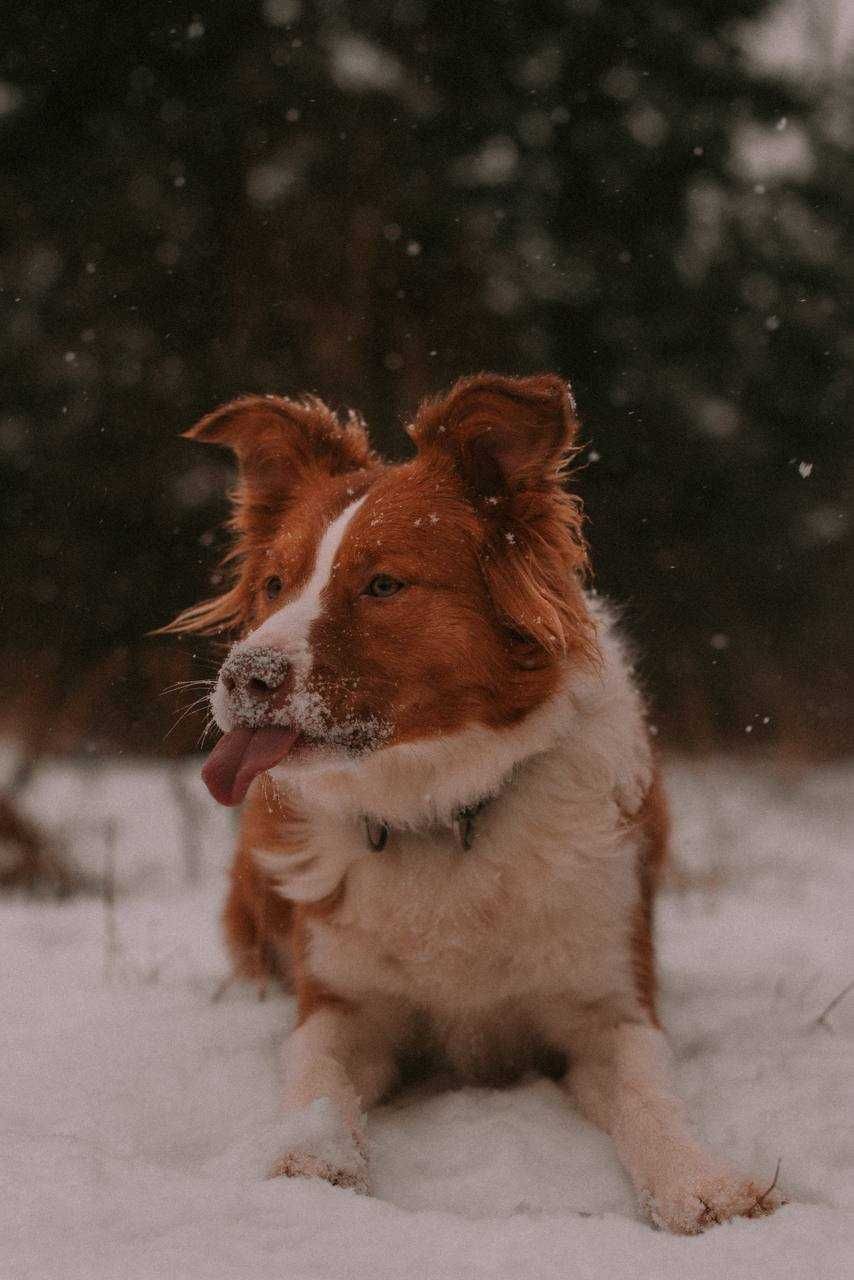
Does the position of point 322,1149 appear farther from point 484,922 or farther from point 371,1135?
point 484,922

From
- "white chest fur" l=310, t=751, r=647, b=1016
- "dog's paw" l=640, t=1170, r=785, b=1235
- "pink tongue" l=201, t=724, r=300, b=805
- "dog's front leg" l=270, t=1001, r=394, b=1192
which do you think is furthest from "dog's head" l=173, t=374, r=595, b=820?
"dog's paw" l=640, t=1170, r=785, b=1235

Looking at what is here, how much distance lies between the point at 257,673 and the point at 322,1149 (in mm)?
1074

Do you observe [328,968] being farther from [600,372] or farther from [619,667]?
[600,372]

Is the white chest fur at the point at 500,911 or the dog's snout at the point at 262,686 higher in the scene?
the dog's snout at the point at 262,686

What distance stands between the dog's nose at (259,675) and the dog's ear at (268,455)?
3.63 feet

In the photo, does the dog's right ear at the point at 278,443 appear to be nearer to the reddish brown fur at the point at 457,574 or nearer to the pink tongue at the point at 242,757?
the reddish brown fur at the point at 457,574

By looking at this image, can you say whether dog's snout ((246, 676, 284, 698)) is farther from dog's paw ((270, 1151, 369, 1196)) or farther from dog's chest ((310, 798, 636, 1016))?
dog's paw ((270, 1151, 369, 1196))

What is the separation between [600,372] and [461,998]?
6.53 metres

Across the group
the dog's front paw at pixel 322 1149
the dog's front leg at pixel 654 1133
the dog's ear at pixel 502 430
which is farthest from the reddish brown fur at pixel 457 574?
the dog's front paw at pixel 322 1149

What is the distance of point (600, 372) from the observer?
8.73 m

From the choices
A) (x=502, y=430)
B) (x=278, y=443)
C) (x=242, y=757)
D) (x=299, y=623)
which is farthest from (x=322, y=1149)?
(x=278, y=443)

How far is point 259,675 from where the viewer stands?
269cm

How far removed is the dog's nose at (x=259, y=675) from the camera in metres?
2.69

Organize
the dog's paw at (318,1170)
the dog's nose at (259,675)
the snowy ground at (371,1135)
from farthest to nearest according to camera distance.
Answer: the dog's nose at (259,675), the dog's paw at (318,1170), the snowy ground at (371,1135)
